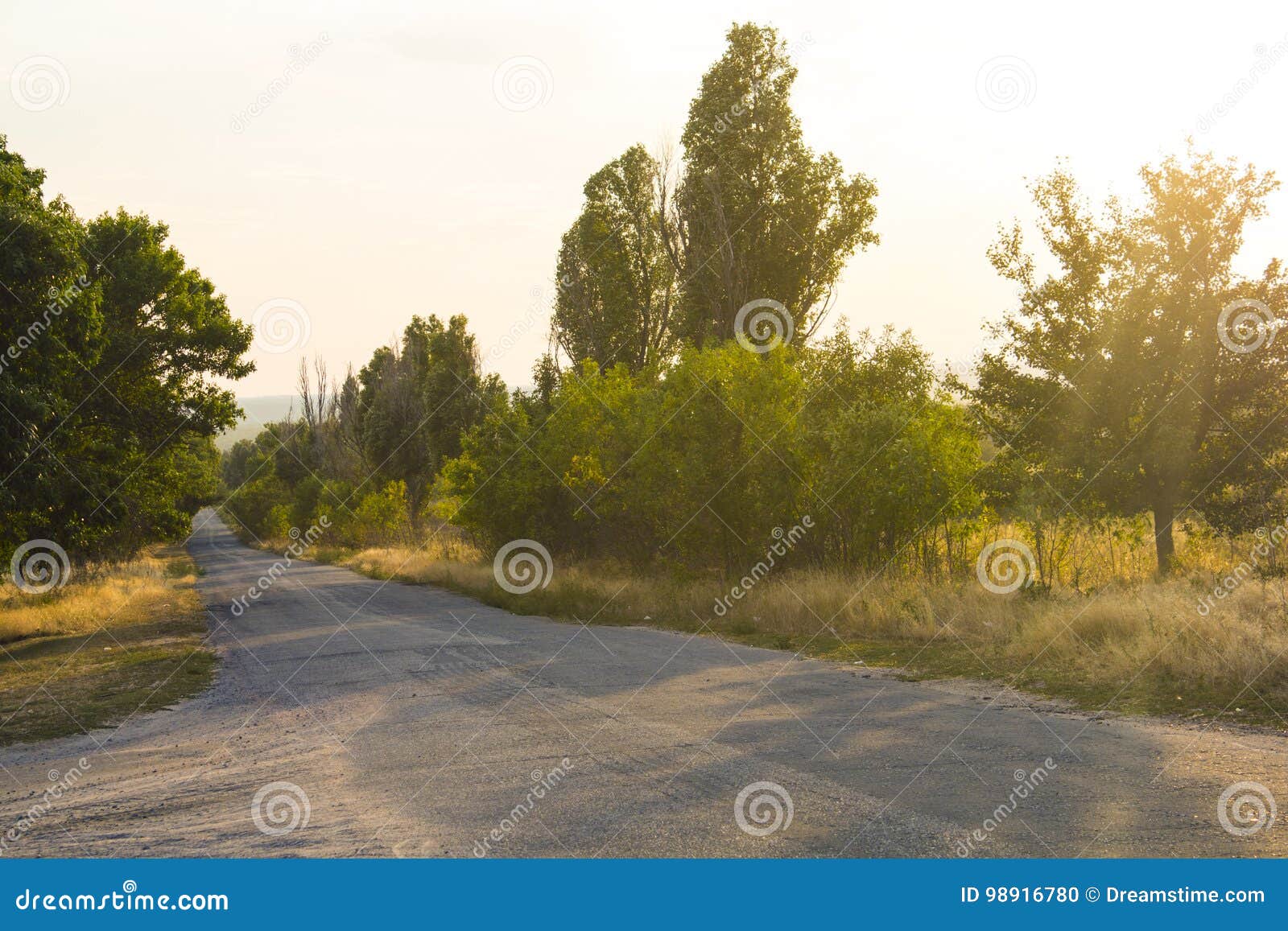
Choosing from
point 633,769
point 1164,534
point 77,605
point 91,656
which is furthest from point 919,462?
point 77,605

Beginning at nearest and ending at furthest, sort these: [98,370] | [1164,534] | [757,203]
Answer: [1164,534]
[98,370]
[757,203]

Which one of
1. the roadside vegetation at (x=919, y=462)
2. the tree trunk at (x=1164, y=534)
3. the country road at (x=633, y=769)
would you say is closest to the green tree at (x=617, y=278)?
the roadside vegetation at (x=919, y=462)

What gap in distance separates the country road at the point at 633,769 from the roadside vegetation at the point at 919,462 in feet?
6.58

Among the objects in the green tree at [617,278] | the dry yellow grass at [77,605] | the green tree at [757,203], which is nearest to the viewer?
the dry yellow grass at [77,605]

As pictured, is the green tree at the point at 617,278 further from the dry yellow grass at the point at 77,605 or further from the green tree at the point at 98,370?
the dry yellow grass at the point at 77,605

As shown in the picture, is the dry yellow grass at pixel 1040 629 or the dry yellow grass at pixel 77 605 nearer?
the dry yellow grass at pixel 1040 629

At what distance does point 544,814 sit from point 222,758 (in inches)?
165

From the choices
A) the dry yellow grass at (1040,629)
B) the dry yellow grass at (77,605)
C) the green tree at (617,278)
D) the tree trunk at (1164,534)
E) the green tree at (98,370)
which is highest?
the green tree at (617,278)

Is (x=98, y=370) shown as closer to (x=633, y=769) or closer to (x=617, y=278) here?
(x=617, y=278)

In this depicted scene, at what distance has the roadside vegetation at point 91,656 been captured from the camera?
12.5 meters

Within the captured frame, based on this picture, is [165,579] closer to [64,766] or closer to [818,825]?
[64,766]

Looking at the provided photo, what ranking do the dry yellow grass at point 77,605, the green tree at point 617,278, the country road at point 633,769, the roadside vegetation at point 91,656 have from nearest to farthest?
the country road at point 633,769 < the roadside vegetation at point 91,656 < the dry yellow grass at point 77,605 < the green tree at point 617,278

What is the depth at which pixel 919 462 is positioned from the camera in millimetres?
18109

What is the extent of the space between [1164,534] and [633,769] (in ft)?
44.3
